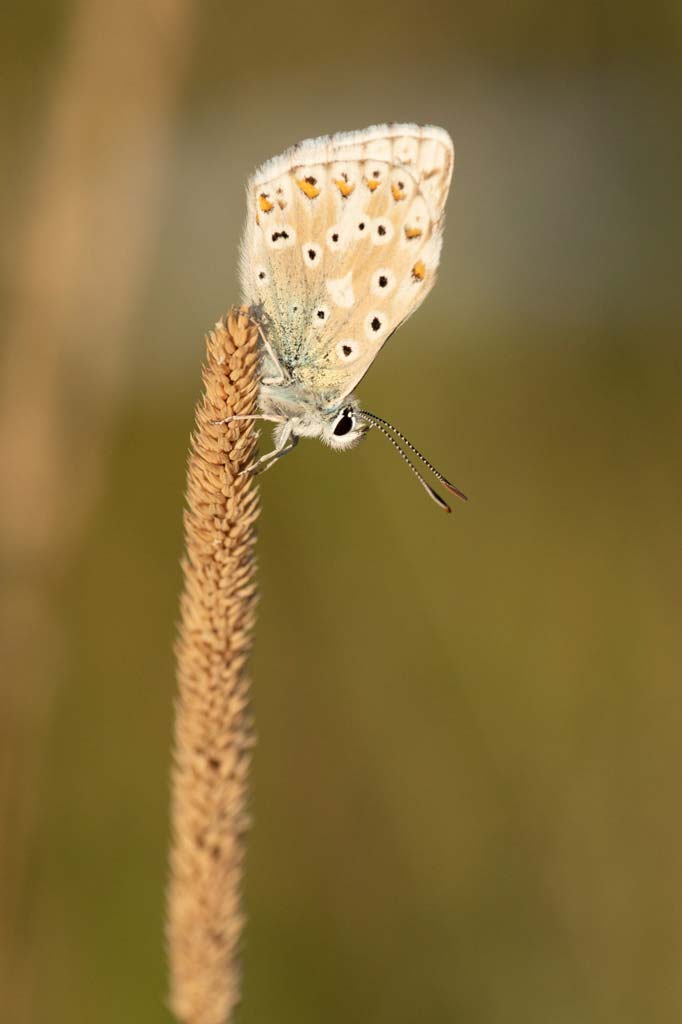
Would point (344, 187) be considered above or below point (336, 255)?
above

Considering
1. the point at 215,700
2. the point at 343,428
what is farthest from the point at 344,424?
the point at 215,700

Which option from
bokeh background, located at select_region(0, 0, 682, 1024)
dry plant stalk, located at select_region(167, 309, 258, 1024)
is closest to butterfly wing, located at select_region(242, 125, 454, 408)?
bokeh background, located at select_region(0, 0, 682, 1024)

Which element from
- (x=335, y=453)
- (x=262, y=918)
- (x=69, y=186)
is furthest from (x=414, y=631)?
(x=69, y=186)

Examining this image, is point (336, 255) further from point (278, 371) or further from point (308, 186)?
point (278, 371)

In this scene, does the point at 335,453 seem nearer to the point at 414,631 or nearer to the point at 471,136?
A: the point at 414,631

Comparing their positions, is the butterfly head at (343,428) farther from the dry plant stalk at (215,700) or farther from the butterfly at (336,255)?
the dry plant stalk at (215,700)

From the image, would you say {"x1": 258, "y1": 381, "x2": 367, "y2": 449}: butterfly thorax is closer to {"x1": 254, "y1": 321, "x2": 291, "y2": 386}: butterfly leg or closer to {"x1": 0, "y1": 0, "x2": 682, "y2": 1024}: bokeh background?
{"x1": 254, "y1": 321, "x2": 291, "y2": 386}: butterfly leg
